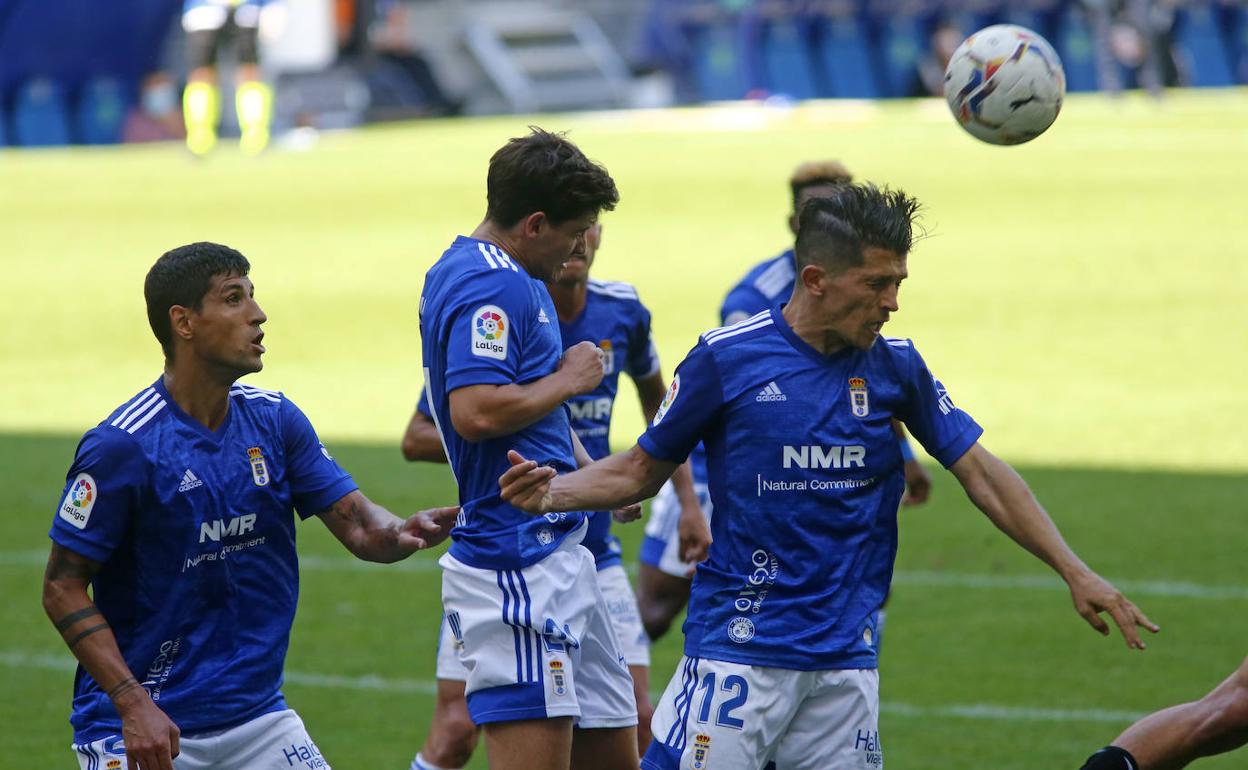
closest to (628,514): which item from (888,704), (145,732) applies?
(145,732)

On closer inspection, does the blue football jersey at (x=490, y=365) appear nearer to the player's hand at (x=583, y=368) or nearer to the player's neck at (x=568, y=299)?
the player's hand at (x=583, y=368)

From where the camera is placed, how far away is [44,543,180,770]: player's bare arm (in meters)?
4.88

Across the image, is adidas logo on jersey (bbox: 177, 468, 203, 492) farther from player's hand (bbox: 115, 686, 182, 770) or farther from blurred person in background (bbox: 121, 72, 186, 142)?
blurred person in background (bbox: 121, 72, 186, 142)

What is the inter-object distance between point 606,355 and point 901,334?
12610 millimetres

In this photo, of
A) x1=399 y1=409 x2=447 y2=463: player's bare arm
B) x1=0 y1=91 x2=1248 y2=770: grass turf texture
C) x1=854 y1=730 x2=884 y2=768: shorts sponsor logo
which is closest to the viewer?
x1=854 y1=730 x2=884 y2=768: shorts sponsor logo

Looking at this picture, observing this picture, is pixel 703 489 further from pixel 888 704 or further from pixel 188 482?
pixel 188 482

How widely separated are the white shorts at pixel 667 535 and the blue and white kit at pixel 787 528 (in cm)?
306

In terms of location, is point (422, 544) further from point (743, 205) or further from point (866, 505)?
point (743, 205)

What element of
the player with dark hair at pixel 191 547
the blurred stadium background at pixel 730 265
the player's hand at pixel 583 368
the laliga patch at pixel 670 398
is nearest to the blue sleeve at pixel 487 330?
the player's hand at pixel 583 368

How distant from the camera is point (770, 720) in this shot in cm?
503

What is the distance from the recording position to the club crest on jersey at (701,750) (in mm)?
5031

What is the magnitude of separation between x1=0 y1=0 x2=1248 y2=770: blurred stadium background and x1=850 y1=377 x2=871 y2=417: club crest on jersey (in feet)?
9.38

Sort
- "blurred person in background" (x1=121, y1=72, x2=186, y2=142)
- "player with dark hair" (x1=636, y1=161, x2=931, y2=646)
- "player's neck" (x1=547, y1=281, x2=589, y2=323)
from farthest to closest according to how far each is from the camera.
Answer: "blurred person in background" (x1=121, y1=72, x2=186, y2=142), "player with dark hair" (x1=636, y1=161, x2=931, y2=646), "player's neck" (x1=547, y1=281, x2=589, y2=323)

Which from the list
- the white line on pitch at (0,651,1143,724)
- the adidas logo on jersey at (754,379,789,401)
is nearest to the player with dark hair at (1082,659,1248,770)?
the adidas logo on jersey at (754,379,789,401)
